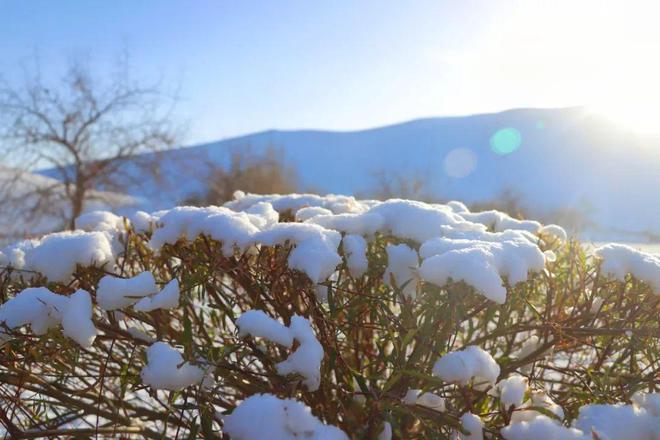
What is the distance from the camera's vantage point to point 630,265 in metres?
1.41

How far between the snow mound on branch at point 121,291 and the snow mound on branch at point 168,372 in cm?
17

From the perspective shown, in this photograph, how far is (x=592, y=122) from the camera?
62281mm

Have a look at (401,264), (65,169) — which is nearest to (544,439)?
(401,264)

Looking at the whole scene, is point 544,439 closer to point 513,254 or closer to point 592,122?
point 513,254

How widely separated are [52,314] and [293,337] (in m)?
0.64

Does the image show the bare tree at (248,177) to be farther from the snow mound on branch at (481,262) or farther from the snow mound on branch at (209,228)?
the snow mound on branch at (481,262)

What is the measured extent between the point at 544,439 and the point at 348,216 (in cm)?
82

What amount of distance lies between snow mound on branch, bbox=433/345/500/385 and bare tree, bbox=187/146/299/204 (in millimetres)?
15895

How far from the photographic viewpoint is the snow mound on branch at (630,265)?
1375mm

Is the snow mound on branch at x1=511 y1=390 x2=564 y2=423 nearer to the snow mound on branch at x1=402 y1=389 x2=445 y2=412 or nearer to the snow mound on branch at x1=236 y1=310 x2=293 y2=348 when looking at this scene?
the snow mound on branch at x1=402 y1=389 x2=445 y2=412

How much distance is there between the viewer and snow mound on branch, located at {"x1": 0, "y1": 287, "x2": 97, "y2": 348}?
1.24 m

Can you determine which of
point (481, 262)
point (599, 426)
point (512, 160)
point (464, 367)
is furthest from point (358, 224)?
point (512, 160)

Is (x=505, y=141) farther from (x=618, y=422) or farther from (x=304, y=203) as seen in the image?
(x=618, y=422)

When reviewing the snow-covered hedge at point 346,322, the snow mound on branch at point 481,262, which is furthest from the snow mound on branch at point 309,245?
the snow mound on branch at point 481,262
